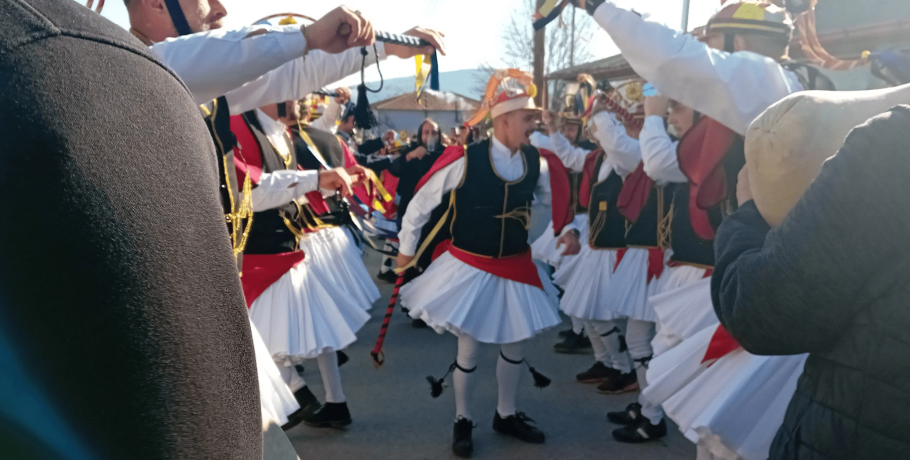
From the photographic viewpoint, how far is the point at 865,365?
1.10 meters

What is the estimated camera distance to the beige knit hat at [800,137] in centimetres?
120

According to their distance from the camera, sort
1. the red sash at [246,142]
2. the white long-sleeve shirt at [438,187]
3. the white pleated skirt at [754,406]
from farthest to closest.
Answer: the white long-sleeve shirt at [438,187] → the red sash at [246,142] → the white pleated skirt at [754,406]

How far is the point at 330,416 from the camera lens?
3.99 meters

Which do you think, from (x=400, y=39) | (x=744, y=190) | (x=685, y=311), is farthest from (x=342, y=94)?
(x=744, y=190)

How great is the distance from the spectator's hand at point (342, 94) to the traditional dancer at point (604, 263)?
9.03ft

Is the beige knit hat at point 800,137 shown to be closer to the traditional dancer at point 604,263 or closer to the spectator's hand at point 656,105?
the spectator's hand at point 656,105

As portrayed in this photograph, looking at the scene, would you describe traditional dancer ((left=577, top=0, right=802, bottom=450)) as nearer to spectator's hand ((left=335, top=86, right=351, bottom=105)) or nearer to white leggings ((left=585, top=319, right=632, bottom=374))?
white leggings ((left=585, top=319, right=632, bottom=374))

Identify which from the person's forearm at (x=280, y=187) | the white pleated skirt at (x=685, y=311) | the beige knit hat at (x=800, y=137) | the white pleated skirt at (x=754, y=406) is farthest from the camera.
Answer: the person's forearm at (x=280, y=187)

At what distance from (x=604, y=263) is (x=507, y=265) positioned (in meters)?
1.36

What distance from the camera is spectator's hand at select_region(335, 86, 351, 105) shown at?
21.4 ft

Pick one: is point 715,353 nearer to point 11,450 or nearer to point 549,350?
point 11,450

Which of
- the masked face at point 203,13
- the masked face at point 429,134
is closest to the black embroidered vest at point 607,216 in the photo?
the masked face at point 203,13

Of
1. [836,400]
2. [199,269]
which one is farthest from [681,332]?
[199,269]

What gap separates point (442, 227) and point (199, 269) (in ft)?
11.9
